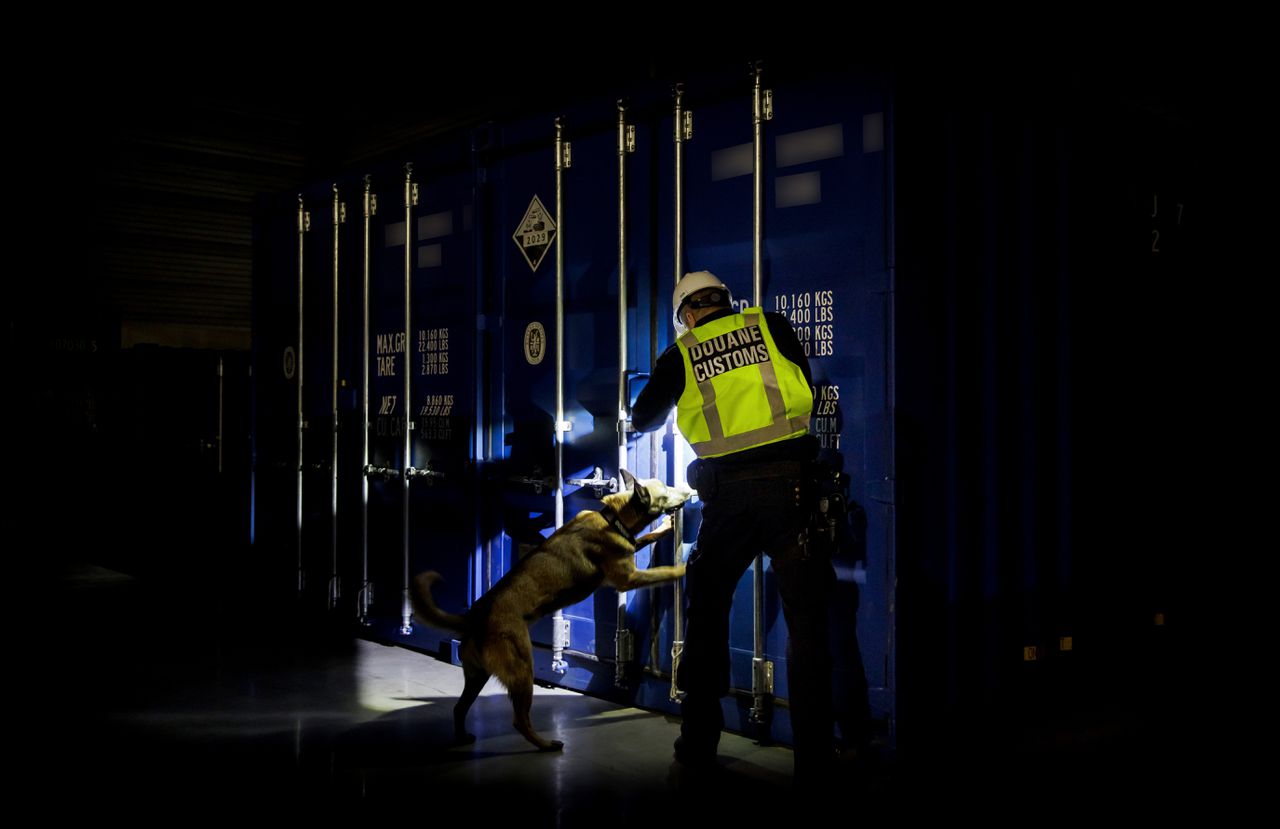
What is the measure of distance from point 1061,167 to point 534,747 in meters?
3.55

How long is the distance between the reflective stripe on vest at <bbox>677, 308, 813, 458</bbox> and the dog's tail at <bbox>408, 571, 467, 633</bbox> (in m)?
1.39

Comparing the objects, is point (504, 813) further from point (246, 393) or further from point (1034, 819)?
point (246, 393)

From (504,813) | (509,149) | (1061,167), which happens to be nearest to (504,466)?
(509,149)

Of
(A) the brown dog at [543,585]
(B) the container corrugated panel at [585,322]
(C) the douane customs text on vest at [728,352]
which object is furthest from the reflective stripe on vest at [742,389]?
(A) the brown dog at [543,585]

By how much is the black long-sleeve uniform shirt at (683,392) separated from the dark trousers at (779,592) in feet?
0.37

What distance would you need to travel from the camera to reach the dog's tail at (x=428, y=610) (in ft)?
16.9

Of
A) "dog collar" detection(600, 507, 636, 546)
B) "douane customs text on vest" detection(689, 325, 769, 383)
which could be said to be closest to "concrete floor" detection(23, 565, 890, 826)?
"dog collar" detection(600, 507, 636, 546)

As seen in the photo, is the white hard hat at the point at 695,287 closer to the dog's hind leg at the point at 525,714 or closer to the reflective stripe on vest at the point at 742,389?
the reflective stripe on vest at the point at 742,389

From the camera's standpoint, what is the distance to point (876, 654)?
4.77 m

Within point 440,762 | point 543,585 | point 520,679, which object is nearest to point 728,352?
point 543,585

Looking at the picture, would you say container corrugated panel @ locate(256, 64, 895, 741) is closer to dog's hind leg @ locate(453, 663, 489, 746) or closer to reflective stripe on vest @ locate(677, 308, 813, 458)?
reflective stripe on vest @ locate(677, 308, 813, 458)

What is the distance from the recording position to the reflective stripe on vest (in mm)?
4648

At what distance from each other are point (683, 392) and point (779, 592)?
919mm

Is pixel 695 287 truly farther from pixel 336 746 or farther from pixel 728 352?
pixel 336 746
